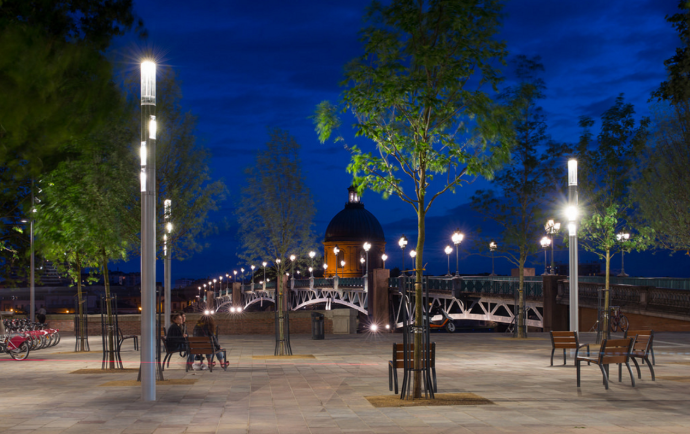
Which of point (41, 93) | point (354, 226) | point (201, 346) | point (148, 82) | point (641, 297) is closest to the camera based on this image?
point (41, 93)

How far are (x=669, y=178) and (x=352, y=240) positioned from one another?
11956 centimetres

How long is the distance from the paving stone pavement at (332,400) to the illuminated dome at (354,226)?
120m

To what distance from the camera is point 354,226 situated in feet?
464

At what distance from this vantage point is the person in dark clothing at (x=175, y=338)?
17.3m

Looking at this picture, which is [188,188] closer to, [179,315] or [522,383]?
[179,315]

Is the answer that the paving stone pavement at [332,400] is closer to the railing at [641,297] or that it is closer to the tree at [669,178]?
the tree at [669,178]

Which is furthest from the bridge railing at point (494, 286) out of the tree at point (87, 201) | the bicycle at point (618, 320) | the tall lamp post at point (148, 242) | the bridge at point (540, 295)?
the tall lamp post at point (148, 242)

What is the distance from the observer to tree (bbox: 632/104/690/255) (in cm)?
2084

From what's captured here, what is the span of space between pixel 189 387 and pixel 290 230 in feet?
104

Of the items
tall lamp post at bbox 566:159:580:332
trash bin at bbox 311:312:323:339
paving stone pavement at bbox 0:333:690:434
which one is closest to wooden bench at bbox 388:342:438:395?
paving stone pavement at bbox 0:333:690:434

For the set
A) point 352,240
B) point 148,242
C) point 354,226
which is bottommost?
point 148,242

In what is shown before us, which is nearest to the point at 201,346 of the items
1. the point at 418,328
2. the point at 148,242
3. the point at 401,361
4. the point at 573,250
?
the point at 148,242

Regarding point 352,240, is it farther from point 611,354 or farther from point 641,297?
point 611,354

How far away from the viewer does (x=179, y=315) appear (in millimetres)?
18438
